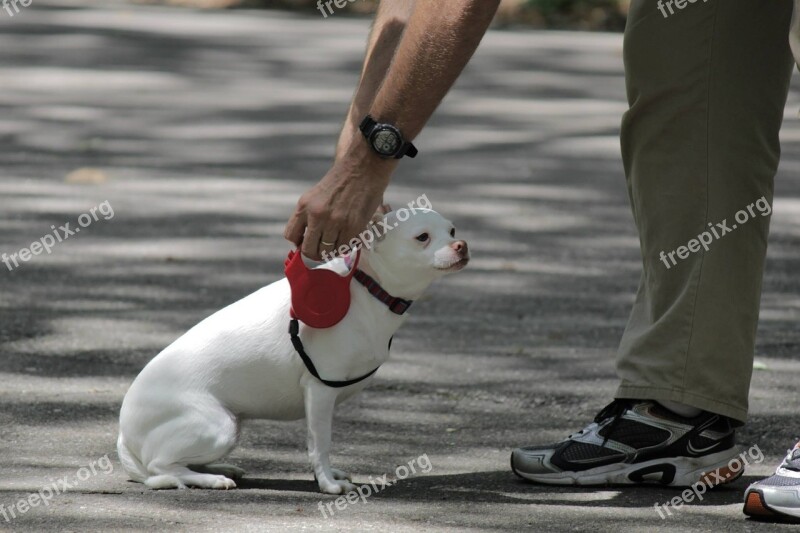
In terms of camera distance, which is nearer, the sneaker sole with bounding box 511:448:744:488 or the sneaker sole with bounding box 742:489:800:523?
the sneaker sole with bounding box 742:489:800:523

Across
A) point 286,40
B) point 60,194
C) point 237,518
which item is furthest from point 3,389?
point 286,40

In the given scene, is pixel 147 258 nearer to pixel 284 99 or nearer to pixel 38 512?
pixel 38 512

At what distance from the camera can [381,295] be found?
11.8ft

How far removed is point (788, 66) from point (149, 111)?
7.49 m

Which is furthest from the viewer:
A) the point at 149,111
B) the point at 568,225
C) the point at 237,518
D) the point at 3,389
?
the point at 149,111

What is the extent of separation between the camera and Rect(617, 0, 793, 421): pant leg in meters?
3.73

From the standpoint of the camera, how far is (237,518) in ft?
10.8
